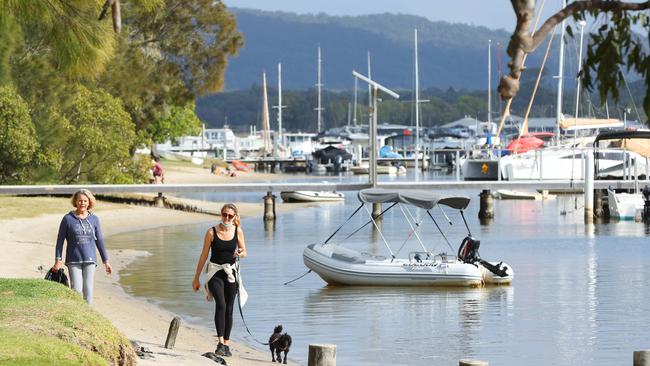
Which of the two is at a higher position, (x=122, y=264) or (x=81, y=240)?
(x=81, y=240)

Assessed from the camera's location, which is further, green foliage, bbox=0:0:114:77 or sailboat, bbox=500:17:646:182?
sailboat, bbox=500:17:646:182

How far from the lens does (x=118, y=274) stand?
3219 centimetres

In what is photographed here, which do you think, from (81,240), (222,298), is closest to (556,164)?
(222,298)

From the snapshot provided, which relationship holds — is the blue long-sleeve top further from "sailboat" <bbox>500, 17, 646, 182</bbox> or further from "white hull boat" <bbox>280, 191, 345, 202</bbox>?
"sailboat" <bbox>500, 17, 646, 182</bbox>

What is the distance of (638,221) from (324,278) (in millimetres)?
26422

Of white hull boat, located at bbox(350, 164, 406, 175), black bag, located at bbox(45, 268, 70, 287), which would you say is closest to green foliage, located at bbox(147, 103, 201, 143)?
white hull boat, located at bbox(350, 164, 406, 175)

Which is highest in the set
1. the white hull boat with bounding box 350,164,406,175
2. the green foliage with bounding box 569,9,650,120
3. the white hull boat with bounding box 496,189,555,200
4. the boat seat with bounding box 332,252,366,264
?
the green foliage with bounding box 569,9,650,120

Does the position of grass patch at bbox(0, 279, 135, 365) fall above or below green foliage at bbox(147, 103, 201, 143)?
below

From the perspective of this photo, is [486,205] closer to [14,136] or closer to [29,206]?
[29,206]

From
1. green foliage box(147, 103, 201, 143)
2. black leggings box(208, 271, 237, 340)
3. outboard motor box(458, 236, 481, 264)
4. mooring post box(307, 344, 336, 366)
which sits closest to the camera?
mooring post box(307, 344, 336, 366)

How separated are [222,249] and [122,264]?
19.6 meters

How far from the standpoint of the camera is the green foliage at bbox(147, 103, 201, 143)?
284 ft

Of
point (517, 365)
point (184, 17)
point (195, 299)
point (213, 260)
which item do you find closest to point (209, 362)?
point (213, 260)

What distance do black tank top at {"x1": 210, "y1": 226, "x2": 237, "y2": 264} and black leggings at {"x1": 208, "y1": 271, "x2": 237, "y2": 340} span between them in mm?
170
